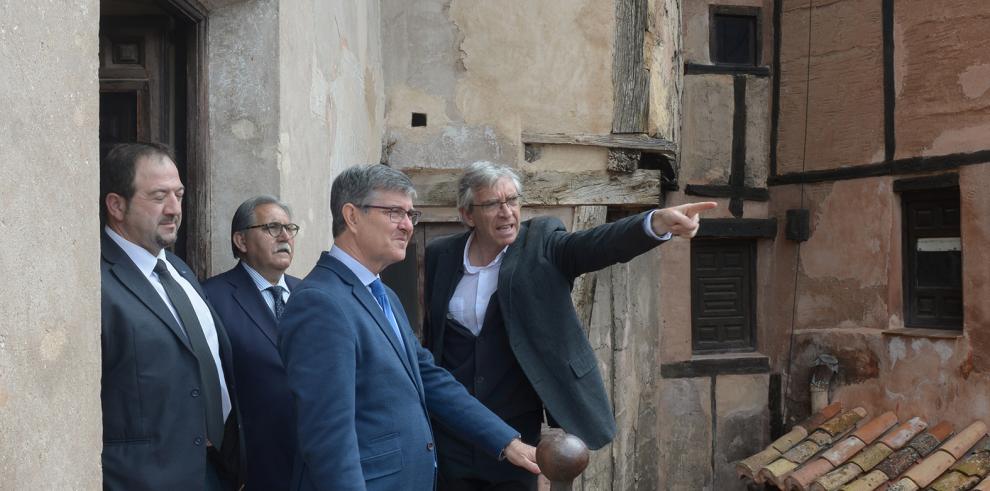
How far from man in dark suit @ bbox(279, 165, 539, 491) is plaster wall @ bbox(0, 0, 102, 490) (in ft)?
1.40

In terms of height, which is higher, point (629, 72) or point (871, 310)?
point (629, 72)

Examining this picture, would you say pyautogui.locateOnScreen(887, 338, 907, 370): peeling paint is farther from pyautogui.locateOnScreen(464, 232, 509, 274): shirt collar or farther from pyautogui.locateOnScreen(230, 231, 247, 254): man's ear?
pyautogui.locateOnScreen(230, 231, 247, 254): man's ear

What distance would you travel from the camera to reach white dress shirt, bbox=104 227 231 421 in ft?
7.49

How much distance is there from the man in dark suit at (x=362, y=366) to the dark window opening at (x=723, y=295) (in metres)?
7.43

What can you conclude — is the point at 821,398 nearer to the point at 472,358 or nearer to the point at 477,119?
the point at 477,119

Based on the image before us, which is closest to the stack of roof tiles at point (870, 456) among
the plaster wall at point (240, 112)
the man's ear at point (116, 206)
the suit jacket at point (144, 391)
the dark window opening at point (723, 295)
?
the dark window opening at point (723, 295)

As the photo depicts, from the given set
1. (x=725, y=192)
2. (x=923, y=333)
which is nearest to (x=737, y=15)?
(x=725, y=192)

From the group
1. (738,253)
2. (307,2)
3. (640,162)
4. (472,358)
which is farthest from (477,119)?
(738,253)

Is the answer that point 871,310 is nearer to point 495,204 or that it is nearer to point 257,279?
point 495,204

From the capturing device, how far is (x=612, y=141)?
6.30m

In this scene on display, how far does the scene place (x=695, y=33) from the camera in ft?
31.0

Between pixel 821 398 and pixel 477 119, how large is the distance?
182 inches

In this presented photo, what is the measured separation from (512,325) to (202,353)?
3.20ft

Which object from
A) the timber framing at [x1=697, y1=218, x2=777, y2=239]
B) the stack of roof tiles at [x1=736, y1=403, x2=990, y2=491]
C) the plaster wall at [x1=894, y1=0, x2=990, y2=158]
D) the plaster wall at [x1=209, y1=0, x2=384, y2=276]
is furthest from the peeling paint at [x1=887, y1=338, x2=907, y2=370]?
the plaster wall at [x1=209, y1=0, x2=384, y2=276]
